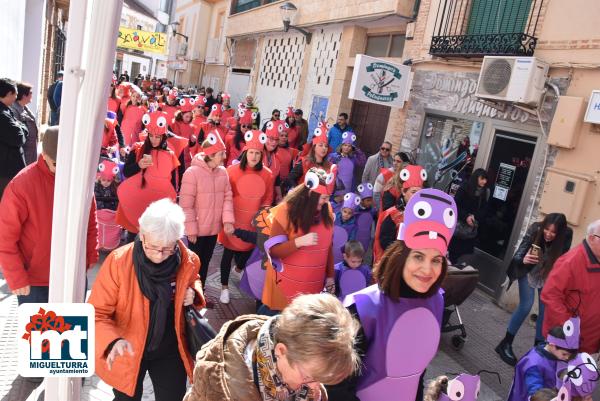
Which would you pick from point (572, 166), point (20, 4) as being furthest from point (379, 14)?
point (20, 4)

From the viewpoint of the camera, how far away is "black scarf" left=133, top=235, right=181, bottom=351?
234 cm

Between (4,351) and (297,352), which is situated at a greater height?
(297,352)

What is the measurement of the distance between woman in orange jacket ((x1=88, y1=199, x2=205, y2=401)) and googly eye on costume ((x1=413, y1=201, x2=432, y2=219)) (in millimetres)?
1197

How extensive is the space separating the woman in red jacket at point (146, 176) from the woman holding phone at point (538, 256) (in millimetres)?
3605

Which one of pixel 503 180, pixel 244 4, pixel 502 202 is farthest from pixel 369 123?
pixel 244 4

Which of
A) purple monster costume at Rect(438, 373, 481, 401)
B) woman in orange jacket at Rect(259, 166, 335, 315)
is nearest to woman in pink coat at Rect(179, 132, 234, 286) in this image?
woman in orange jacket at Rect(259, 166, 335, 315)

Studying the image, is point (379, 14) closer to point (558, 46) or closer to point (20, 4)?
point (558, 46)

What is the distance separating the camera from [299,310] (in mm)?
1475

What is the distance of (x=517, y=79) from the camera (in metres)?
6.18

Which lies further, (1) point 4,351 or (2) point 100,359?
(1) point 4,351

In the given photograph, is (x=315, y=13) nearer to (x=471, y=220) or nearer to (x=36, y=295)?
(x=471, y=220)

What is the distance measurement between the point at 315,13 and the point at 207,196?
33.4 feet

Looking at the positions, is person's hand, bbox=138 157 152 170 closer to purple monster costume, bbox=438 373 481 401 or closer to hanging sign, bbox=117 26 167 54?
purple monster costume, bbox=438 373 481 401

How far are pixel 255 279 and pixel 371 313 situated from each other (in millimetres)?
2247
